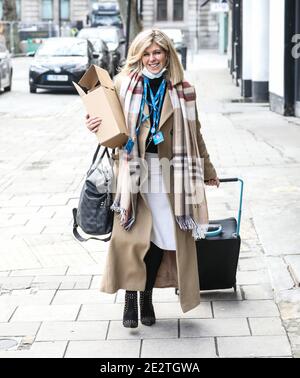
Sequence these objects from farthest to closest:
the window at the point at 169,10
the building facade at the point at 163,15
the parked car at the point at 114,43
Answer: the window at the point at 169,10, the building facade at the point at 163,15, the parked car at the point at 114,43

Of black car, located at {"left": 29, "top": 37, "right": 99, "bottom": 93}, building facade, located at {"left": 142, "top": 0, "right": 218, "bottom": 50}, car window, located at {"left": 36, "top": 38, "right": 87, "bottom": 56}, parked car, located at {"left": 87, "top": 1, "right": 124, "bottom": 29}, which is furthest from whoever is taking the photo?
building facade, located at {"left": 142, "top": 0, "right": 218, "bottom": 50}

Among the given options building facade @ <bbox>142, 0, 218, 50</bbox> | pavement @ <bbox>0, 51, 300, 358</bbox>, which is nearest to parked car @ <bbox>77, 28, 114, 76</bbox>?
pavement @ <bbox>0, 51, 300, 358</bbox>

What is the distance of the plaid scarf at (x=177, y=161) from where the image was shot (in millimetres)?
4730

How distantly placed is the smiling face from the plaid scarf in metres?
0.09

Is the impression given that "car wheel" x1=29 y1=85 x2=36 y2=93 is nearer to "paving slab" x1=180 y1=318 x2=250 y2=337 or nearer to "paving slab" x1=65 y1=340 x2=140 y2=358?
"paving slab" x1=180 y1=318 x2=250 y2=337

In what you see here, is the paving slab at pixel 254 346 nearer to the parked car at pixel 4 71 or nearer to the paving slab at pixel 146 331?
the paving slab at pixel 146 331

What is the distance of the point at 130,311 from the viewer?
4992 millimetres

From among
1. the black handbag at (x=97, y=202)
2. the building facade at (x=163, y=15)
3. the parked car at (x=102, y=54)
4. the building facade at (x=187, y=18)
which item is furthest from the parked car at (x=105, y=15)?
the black handbag at (x=97, y=202)

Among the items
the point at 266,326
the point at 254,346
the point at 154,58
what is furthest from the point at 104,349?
the point at 154,58

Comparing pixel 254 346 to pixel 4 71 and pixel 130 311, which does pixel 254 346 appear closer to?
Result: pixel 130 311

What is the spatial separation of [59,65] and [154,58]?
65.0 feet

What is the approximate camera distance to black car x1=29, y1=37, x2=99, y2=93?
78.5 ft

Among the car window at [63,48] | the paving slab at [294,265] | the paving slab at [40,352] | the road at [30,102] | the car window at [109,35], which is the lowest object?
the paving slab at [40,352]

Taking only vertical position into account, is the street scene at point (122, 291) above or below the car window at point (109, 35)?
below
